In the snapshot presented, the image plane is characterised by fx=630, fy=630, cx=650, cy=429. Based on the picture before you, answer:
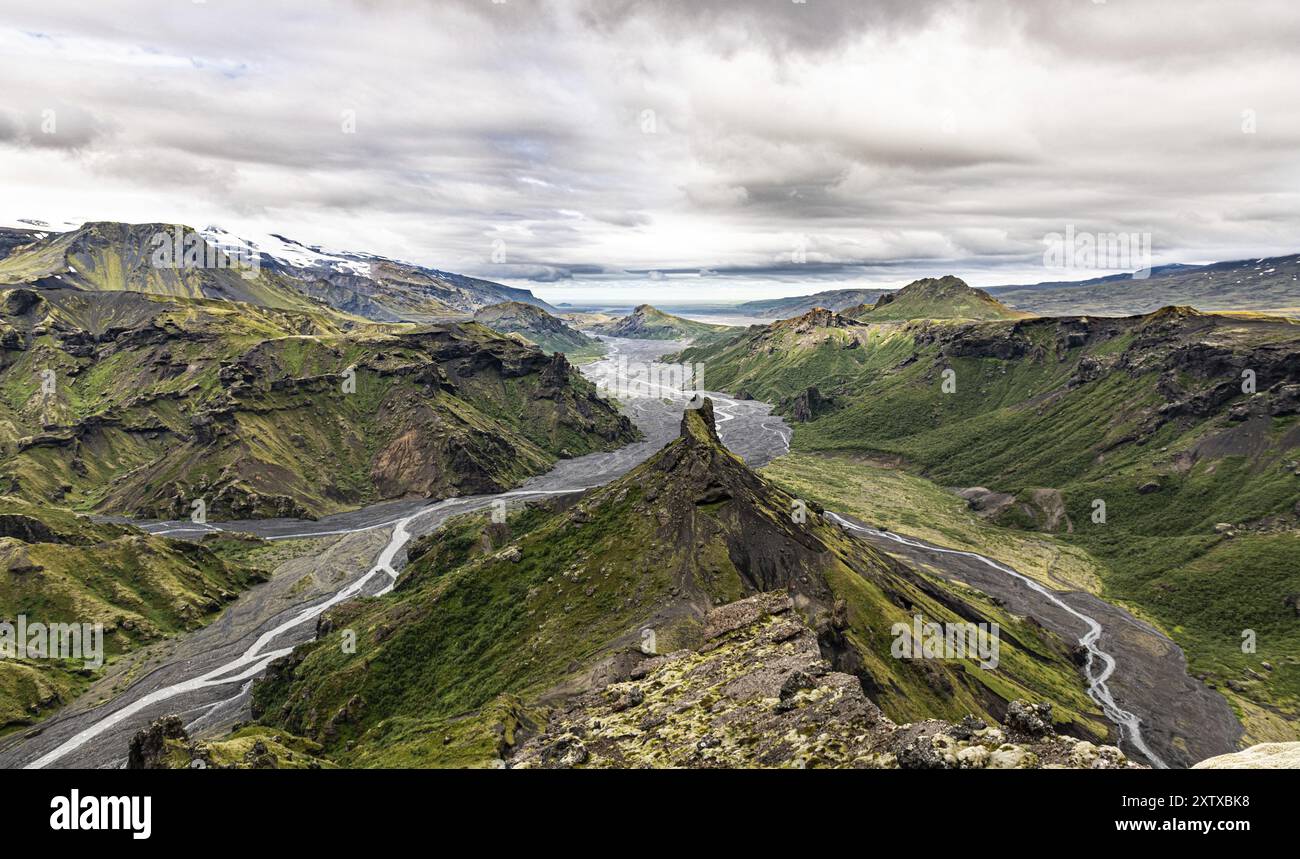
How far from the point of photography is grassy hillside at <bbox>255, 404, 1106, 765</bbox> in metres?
91.4

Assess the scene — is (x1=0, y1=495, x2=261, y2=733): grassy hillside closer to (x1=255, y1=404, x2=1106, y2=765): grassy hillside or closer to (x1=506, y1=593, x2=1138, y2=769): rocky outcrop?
(x1=255, y1=404, x2=1106, y2=765): grassy hillside

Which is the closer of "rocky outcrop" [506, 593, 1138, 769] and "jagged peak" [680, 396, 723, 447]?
"rocky outcrop" [506, 593, 1138, 769]

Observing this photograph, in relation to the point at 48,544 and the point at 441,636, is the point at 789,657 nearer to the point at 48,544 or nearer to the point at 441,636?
the point at 441,636

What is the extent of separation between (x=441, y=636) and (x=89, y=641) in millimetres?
97523

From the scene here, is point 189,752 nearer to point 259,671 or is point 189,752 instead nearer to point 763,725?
point 763,725

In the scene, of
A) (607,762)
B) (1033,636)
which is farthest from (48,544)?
(1033,636)

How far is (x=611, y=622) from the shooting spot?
102 m

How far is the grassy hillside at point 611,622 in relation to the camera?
91438mm

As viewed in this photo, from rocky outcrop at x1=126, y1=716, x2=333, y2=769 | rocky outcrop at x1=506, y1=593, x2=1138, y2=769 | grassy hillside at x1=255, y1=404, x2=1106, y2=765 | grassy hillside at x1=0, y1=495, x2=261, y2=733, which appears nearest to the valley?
grassy hillside at x1=0, y1=495, x2=261, y2=733

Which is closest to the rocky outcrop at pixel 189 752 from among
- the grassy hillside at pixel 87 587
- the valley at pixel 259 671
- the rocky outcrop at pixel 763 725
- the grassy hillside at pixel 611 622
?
the grassy hillside at pixel 611 622

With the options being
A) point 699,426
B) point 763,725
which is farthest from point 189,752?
point 699,426

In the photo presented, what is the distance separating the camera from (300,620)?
550 feet

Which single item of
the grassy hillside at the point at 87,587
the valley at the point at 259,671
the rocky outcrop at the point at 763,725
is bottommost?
the valley at the point at 259,671

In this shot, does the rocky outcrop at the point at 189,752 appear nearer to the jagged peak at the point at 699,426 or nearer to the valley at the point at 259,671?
the valley at the point at 259,671
